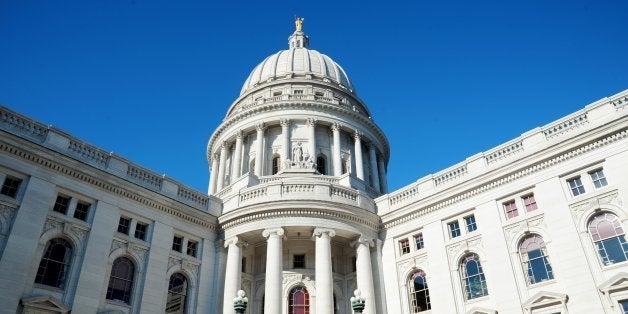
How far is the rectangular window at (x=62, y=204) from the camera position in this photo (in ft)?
80.7

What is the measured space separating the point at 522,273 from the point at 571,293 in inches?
104

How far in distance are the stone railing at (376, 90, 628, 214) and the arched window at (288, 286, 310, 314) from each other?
7748 millimetres

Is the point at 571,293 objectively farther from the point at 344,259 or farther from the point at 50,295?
the point at 50,295

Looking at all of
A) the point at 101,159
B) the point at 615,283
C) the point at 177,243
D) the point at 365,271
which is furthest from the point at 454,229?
the point at 101,159

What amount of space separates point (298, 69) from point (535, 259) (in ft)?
125

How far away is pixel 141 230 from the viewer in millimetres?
28016

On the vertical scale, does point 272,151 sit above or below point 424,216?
above

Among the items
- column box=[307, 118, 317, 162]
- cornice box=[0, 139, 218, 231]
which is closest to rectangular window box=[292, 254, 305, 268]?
cornice box=[0, 139, 218, 231]

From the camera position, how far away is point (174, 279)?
28125 mm

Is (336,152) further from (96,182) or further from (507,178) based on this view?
(96,182)

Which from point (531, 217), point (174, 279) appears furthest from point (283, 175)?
point (531, 217)

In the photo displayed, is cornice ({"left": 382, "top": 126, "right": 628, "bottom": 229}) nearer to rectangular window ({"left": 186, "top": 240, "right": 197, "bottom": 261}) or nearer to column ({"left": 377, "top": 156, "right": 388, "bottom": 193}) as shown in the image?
rectangular window ({"left": 186, "top": 240, "right": 197, "bottom": 261})

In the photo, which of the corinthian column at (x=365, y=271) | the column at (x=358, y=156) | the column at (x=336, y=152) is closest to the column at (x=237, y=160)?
the column at (x=336, y=152)

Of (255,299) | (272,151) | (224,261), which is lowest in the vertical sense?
(255,299)
